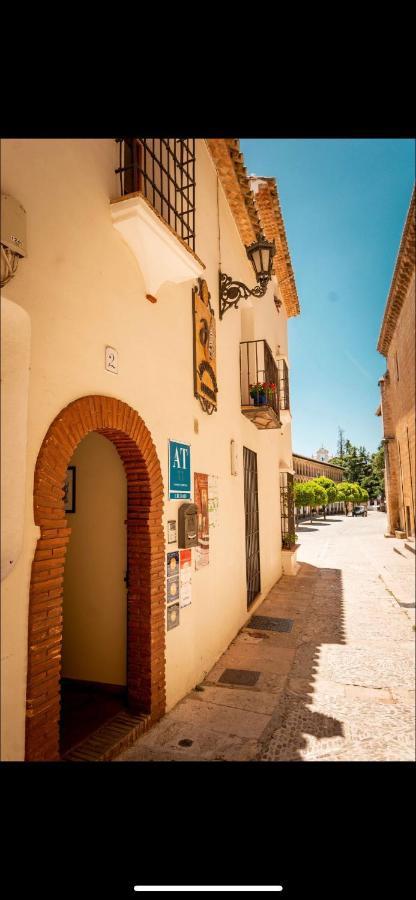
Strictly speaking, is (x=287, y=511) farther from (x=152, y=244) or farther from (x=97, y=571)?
(x=152, y=244)

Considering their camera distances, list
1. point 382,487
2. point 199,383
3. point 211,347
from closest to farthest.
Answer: point 382,487 < point 199,383 < point 211,347

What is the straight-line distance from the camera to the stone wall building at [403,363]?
4.99 ft

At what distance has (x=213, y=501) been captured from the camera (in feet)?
15.5

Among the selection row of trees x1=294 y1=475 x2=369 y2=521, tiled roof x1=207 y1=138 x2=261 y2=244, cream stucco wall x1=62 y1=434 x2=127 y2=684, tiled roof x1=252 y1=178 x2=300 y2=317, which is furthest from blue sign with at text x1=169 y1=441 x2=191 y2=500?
row of trees x1=294 y1=475 x2=369 y2=521

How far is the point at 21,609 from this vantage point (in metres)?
1.89

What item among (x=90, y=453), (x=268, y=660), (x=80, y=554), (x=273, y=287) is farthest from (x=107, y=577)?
(x=273, y=287)

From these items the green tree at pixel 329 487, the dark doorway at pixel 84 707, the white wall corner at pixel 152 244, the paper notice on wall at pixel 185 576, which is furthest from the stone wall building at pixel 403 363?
the green tree at pixel 329 487

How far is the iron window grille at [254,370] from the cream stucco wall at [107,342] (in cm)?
73

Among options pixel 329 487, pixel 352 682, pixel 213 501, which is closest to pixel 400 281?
pixel 352 682

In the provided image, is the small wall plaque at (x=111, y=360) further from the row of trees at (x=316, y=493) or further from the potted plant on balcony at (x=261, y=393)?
the row of trees at (x=316, y=493)

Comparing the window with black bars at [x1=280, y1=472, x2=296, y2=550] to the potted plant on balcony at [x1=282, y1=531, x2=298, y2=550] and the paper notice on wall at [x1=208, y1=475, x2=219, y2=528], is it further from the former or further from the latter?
the paper notice on wall at [x1=208, y1=475, x2=219, y2=528]

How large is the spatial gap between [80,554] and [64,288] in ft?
7.30

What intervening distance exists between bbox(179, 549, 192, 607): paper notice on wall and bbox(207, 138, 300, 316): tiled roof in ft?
9.08
